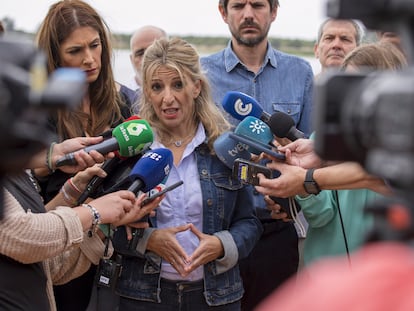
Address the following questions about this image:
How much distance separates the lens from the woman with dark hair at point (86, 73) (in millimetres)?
3119

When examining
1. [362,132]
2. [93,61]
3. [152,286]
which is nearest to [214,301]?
[152,286]

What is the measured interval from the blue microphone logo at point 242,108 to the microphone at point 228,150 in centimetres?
11

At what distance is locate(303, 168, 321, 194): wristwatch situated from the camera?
9.34 ft

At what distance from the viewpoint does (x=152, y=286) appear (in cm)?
293

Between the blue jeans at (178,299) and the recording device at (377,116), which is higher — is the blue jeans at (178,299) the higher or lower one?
the lower one

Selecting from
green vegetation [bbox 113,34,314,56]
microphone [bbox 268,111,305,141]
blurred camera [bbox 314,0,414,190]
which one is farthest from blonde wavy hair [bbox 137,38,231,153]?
blurred camera [bbox 314,0,414,190]

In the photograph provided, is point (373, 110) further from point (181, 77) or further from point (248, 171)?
point (181, 77)

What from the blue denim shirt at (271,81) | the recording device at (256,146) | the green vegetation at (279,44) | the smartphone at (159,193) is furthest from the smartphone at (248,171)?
the green vegetation at (279,44)

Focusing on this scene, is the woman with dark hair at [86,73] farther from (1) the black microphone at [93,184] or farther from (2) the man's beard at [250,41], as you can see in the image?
(2) the man's beard at [250,41]

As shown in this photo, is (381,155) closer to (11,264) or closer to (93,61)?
(11,264)

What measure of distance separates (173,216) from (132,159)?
296 millimetres

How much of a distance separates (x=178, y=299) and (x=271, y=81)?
4.51ft

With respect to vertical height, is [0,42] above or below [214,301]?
above

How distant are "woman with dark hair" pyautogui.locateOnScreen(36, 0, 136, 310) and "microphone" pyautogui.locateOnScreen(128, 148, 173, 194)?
31 centimetres
